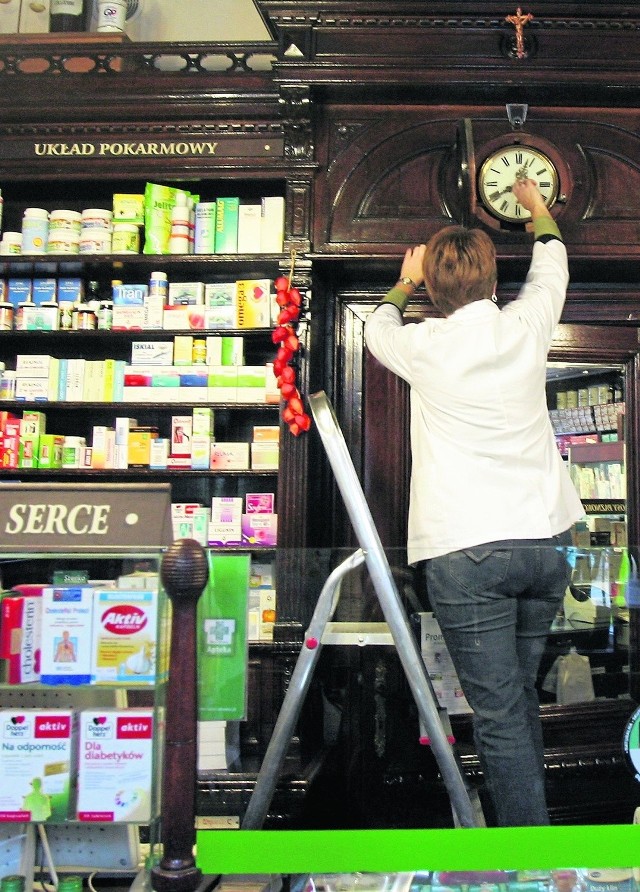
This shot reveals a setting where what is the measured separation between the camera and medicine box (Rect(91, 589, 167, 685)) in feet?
6.04

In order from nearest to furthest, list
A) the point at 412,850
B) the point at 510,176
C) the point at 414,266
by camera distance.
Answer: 1. the point at 412,850
2. the point at 414,266
3. the point at 510,176

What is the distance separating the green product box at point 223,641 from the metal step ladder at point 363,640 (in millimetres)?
186

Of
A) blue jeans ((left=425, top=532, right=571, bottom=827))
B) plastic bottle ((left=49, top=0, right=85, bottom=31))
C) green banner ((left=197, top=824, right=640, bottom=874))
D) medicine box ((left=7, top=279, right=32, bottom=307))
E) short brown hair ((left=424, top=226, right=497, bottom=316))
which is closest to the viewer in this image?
green banner ((left=197, top=824, right=640, bottom=874))

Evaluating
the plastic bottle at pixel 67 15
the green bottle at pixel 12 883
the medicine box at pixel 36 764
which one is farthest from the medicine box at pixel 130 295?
the green bottle at pixel 12 883

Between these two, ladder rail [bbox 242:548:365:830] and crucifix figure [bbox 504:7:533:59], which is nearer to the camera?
ladder rail [bbox 242:548:365:830]

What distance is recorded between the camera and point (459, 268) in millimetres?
2447

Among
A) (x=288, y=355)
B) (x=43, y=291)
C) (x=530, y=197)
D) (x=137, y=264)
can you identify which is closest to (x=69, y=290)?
(x=43, y=291)

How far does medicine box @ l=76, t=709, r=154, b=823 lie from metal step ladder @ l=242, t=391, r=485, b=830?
0.35m

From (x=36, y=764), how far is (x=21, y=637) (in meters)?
0.25

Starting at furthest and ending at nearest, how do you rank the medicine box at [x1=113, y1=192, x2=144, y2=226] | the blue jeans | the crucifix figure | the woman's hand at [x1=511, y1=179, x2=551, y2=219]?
the medicine box at [x1=113, y1=192, x2=144, y2=226]
the crucifix figure
the woman's hand at [x1=511, y1=179, x2=551, y2=219]
the blue jeans

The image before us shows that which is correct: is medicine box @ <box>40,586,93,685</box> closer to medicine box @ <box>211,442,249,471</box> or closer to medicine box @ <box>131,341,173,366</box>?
medicine box @ <box>211,442,249,471</box>

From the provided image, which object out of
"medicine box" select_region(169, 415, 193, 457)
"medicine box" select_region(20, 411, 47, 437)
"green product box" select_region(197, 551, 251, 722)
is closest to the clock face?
"medicine box" select_region(169, 415, 193, 457)

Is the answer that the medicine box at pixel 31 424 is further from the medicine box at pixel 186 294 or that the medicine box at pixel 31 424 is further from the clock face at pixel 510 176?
the clock face at pixel 510 176

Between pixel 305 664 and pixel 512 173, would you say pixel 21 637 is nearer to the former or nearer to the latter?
pixel 305 664
